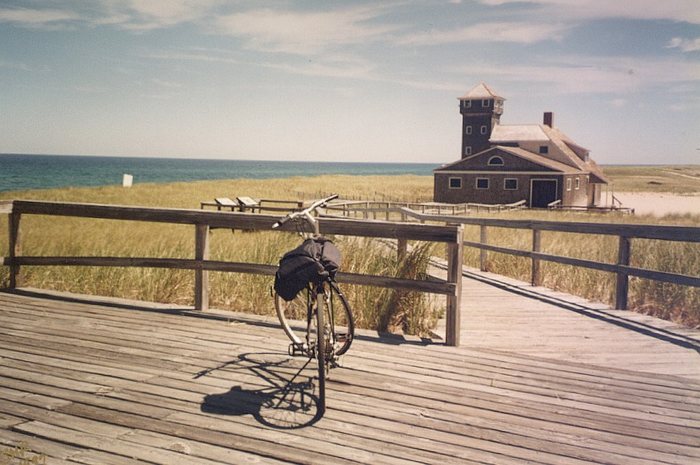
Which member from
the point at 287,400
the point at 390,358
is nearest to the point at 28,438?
the point at 287,400

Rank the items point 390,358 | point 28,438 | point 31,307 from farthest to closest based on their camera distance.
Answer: point 31,307, point 390,358, point 28,438

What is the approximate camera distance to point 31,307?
665 cm

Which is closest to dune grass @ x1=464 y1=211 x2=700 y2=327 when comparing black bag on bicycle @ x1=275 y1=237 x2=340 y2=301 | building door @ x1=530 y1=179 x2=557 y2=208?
black bag on bicycle @ x1=275 y1=237 x2=340 y2=301

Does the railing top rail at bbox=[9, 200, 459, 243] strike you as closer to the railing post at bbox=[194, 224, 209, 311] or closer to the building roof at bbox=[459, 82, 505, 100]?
the railing post at bbox=[194, 224, 209, 311]

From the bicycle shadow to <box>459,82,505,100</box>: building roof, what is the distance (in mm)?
51678

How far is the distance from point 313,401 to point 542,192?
4193cm

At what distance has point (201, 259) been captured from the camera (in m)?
6.44

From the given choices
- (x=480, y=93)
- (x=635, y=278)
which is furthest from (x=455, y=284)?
(x=480, y=93)

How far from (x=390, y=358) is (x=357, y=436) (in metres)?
1.59

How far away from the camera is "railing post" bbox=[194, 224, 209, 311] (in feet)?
21.1

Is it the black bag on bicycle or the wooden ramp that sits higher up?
the black bag on bicycle

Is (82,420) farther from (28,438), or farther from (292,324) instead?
(292,324)

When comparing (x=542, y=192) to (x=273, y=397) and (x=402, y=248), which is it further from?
(x=273, y=397)

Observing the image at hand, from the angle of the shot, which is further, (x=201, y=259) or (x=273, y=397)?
(x=201, y=259)
